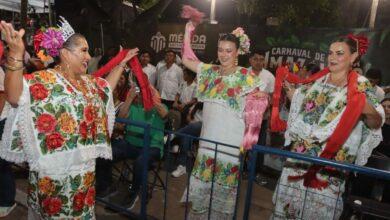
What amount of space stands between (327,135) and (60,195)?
6.99 feet

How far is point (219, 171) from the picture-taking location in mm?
3502

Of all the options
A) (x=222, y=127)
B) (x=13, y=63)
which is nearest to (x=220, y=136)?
(x=222, y=127)

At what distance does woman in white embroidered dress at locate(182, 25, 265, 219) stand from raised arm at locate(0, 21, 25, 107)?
174cm

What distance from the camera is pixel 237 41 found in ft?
11.3

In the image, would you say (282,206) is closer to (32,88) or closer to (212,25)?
(32,88)

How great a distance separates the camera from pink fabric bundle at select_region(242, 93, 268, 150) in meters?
3.01

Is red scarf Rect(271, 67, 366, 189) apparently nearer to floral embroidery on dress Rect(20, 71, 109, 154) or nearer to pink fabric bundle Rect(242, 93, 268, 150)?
pink fabric bundle Rect(242, 93, 268, 150)

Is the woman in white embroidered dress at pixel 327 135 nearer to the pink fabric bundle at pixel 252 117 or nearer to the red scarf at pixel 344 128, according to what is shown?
the red scarf at pixel 344 128

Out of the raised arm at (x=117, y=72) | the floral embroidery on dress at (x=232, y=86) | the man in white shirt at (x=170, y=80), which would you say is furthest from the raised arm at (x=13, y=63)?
the man in white shirt at (x=170, y=80)

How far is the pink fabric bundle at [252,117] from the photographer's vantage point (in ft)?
9.87

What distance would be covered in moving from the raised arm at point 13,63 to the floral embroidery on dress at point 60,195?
0.64 metres

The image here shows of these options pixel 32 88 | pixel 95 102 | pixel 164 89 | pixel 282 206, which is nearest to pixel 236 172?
pixel 282 206

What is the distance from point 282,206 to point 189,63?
167cm

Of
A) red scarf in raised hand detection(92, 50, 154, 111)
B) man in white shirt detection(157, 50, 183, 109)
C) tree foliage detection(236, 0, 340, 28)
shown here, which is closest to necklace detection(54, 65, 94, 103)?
red scarf in raised hand detection(92, 50, 154, 111)
